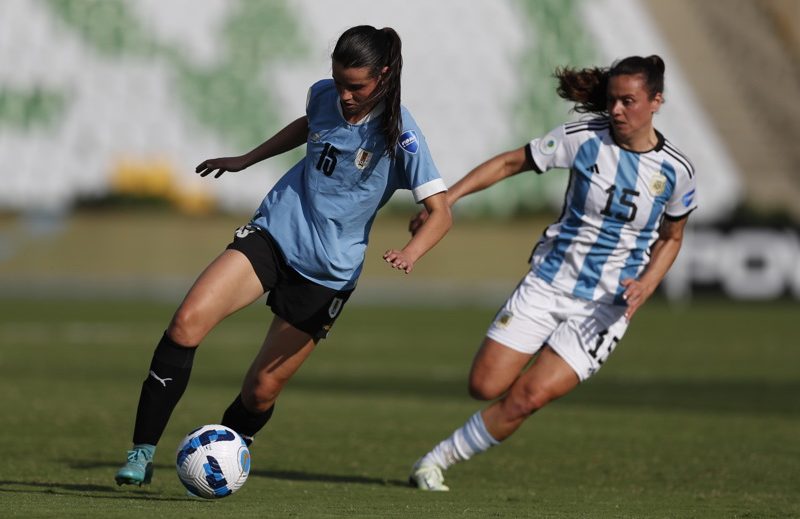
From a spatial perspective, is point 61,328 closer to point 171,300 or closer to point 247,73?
point 171,300

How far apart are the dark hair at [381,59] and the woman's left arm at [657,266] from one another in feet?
A: 5.27

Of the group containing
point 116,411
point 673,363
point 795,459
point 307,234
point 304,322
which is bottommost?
point 673,363

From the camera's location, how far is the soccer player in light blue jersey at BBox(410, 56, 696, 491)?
24.2 ft

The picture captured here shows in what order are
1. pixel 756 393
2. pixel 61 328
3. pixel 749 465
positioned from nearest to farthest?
pixel 749 465, pixel 756 393, pixel 61 328

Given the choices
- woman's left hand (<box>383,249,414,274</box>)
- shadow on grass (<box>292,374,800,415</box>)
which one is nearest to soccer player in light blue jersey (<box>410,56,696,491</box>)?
woman's left hand (<box>383,249,414,274</box>)

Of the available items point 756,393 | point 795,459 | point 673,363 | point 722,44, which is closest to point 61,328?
point 673,363

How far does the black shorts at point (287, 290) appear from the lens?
21.3ft

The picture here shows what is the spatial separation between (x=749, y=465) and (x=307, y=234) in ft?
11.6

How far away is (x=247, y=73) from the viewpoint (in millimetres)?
36375

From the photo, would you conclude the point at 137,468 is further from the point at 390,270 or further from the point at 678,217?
the point at 390,270

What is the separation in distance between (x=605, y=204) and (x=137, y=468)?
9.60 feet

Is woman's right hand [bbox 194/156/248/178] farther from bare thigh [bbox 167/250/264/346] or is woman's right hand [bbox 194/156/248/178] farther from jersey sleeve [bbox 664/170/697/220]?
jersey sleeve [bbox 664/170/697/220]

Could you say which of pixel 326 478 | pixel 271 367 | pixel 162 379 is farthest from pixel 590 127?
pixel 162 379

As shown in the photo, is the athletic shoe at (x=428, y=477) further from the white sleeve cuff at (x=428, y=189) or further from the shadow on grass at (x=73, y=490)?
the white sleeve cuff at (x=428, y=189)
